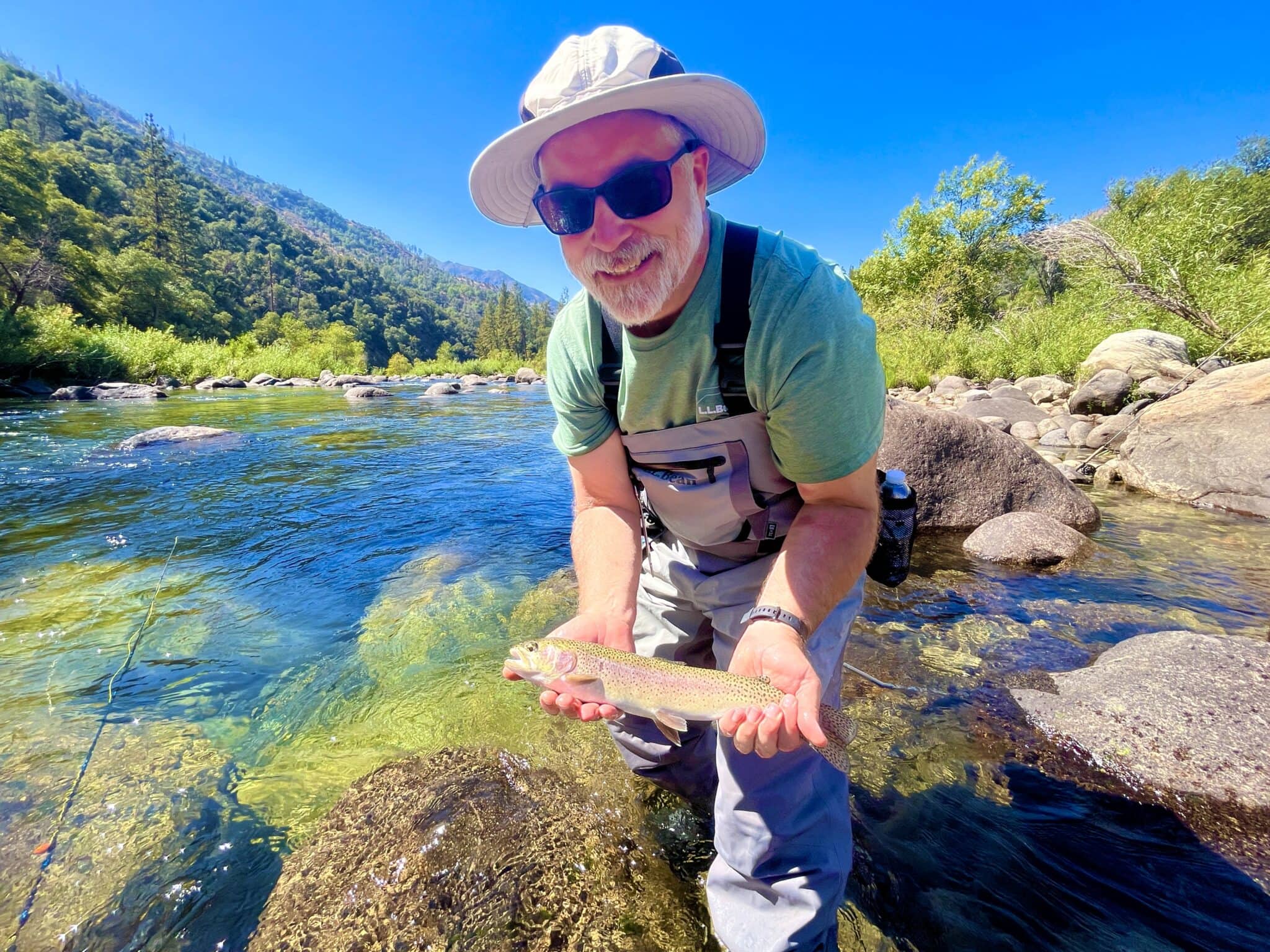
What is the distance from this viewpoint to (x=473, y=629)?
4.64 metres

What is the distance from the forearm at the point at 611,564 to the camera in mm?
2496

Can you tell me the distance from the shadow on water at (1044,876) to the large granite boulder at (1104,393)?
496 inches

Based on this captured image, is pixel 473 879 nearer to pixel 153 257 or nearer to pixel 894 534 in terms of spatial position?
pixel 894 534

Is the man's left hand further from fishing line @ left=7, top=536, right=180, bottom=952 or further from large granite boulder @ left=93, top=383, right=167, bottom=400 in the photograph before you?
large granite boulder @ left=93, top=383, right=167, bottom=400

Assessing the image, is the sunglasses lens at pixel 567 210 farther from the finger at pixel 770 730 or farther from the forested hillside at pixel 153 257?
the forested hillside at pixel 153 257

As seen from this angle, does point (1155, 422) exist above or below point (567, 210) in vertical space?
below

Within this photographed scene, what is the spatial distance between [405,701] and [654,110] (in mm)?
3698

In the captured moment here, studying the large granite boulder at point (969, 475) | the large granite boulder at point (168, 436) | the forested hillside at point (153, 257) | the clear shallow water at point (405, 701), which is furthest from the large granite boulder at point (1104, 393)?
the forested hillside at point (153, 257)

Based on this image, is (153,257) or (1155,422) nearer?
(1155,422)

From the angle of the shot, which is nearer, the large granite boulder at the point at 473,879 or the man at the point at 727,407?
the man at the point at 727,407

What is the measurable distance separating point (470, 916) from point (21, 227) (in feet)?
169

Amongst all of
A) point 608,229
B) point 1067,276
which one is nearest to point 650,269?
point 608,229

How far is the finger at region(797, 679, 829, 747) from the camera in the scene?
176 cm

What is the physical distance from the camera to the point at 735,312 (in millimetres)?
2018
